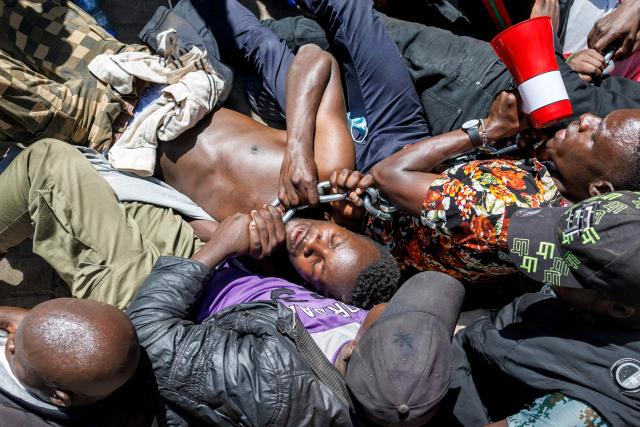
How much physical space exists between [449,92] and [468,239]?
97 cm

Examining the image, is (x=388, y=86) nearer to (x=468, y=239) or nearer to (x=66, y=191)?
(x=468, y=239)

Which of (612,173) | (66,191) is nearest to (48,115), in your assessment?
(66,191)

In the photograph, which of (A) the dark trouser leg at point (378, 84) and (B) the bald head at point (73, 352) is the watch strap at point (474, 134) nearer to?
(A) the dark trouser leg at point (378, 84)

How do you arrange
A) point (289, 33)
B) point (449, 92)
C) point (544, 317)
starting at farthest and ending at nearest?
1. point (289, 33)
2. point (449, 92)
3. point (544, 317)

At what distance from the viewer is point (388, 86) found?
3.01 metres

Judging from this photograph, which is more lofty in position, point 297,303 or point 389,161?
point 389,161

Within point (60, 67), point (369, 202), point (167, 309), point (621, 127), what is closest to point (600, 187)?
point (621, 127)

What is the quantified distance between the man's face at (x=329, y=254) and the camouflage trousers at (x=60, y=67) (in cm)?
130

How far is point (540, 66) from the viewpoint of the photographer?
226 centimetres

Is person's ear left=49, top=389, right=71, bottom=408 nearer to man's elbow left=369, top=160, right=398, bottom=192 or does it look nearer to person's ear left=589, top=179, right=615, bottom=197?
man's elbow left=369, top=160, right=398, bottom=192

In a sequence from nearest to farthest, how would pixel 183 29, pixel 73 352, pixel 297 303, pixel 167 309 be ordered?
pixel 73 352 < pixel 167 309 < pixel 297 303 < pixel 183 29

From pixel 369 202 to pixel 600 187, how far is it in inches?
41.3

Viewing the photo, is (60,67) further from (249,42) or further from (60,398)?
(60,398)

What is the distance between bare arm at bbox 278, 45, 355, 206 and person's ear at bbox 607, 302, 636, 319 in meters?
1.45
